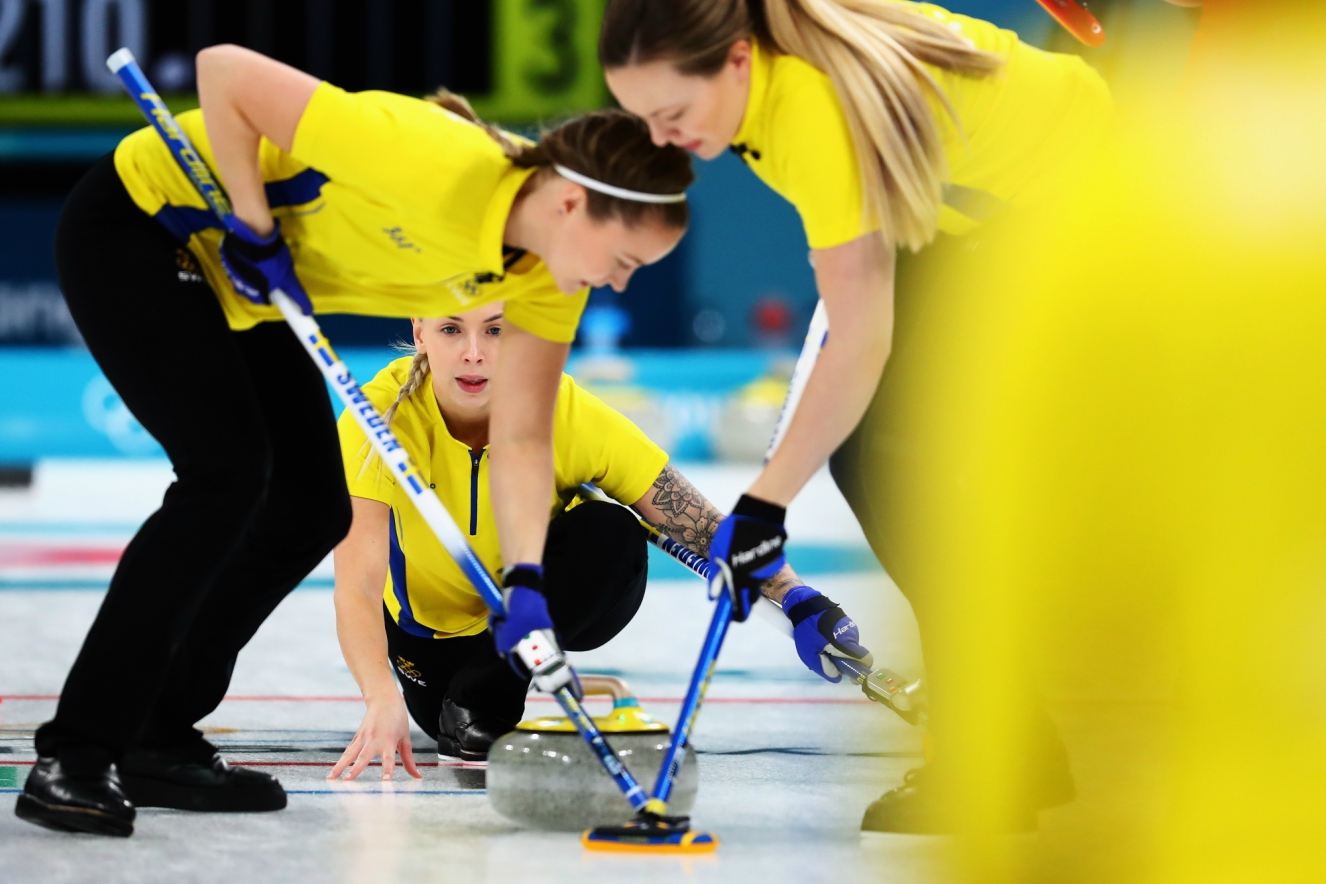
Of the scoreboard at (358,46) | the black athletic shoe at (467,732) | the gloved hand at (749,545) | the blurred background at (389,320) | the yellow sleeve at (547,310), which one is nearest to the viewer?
the gloved hand at (749,545)

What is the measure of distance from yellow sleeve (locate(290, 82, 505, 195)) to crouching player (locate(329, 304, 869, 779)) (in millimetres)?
689

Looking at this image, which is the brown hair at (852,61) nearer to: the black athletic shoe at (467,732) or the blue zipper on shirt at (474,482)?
the blue zipper on shirt at (474,482)

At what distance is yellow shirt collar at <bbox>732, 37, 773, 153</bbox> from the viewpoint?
6.22ft

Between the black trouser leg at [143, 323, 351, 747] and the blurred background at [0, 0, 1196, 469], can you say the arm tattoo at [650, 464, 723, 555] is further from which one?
the blurred background at [0, 0, 1196, 469]

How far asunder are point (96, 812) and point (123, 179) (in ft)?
2.97

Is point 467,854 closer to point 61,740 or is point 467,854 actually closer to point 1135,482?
point 61,740

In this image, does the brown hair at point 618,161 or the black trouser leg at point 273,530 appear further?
the black trouser leg at point 273,530

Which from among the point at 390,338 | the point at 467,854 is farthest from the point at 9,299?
the point at 467,854

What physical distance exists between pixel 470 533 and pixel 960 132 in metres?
1.24

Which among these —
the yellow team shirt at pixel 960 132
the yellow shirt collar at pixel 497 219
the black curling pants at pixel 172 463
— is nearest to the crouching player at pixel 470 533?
the black curling pants at pixel 172 463

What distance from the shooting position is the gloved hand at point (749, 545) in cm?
196

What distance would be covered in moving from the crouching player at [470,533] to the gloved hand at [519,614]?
1.59 ft

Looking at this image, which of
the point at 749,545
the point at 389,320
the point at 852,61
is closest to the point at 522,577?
the point at 749,545

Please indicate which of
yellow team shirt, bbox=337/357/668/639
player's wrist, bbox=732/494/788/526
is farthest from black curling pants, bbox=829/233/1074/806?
yellow team shirt, bbox=337/357/668/639
